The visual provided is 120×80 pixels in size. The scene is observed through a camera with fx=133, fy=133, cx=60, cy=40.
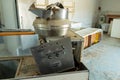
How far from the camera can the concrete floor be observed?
8.52 feet

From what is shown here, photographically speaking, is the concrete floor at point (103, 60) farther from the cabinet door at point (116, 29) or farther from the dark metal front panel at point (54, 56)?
the dark metal front panel at point (54, 56)

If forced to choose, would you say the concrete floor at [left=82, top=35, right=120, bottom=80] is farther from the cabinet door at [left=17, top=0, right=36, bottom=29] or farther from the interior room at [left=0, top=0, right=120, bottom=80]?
the cabinet door at [left=17, top=0, right=36, bottom=29]

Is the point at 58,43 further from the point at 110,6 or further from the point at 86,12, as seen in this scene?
the point at 110,6

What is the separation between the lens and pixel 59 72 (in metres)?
0.95

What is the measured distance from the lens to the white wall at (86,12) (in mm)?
5617

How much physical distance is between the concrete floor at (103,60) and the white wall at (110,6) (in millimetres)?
2005

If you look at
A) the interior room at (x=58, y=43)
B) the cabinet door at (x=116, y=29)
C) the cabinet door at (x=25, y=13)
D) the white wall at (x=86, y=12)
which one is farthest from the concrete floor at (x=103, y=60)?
the cabinet door at (x=25, y=13)

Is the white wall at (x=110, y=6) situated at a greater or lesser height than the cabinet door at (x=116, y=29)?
greater

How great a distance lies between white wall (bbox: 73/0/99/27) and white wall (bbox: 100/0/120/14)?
451mm

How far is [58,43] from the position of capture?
96 centimetres

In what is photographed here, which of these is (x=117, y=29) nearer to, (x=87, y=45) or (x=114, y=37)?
(x=114, y=37)

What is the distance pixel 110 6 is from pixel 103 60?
12.3 feet

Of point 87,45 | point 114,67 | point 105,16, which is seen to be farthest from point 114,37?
point 114,67

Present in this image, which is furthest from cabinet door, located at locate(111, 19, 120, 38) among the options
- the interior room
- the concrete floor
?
the concrete floor
